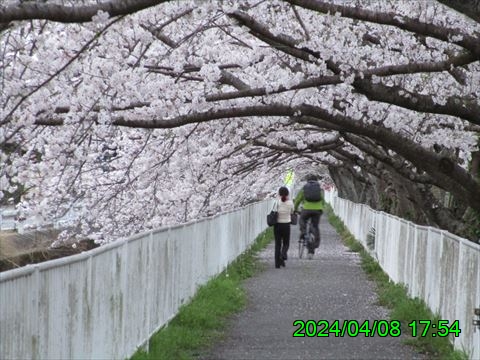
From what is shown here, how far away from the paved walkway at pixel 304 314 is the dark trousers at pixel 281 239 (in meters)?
0.30

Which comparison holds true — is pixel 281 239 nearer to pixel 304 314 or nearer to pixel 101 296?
pixel 304 314

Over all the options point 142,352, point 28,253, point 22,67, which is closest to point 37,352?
point 22,67

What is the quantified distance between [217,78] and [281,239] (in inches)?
568

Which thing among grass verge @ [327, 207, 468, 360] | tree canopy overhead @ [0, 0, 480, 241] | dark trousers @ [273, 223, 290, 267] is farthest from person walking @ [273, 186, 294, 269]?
tree canopy overhead @ [0, 0, 480, 241]

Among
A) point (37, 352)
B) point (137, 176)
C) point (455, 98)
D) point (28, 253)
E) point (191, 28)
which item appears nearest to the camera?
point (37, 352)

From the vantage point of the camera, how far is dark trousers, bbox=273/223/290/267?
905 inches

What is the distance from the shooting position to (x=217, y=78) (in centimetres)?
916

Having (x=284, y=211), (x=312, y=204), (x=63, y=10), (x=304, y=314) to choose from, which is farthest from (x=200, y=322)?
(x=312, y=204)

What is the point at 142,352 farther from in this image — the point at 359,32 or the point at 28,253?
the point at 28,253

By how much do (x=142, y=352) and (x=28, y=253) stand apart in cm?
1115

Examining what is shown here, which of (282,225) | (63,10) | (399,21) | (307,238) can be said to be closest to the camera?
(63,10)

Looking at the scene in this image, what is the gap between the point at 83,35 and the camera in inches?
334

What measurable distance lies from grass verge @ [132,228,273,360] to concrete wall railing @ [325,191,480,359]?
264 cm

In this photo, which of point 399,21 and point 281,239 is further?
point 281,239
